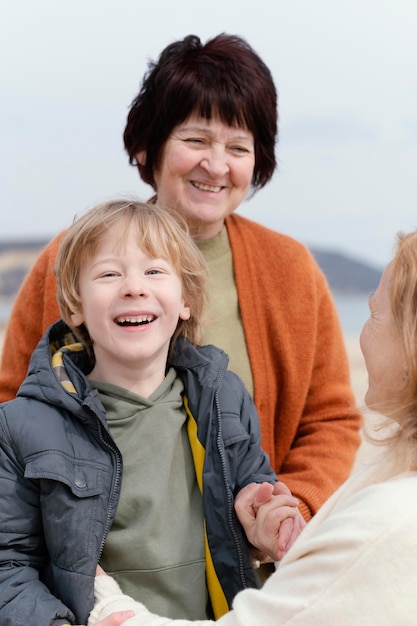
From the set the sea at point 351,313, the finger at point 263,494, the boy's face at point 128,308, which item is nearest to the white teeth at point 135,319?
the boy's face at point 128,308

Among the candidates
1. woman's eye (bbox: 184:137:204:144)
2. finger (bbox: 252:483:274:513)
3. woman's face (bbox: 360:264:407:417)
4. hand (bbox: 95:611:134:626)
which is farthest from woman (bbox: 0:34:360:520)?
woman's face (bbox: 360:264:407:417)

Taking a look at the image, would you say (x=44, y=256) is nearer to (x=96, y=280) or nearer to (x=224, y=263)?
(x=224, y=263)

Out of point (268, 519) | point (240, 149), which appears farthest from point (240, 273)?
point (268, 519)

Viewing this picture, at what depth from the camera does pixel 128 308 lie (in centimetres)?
233

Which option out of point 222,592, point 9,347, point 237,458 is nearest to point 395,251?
point 237,458

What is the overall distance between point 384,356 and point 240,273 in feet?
4.71

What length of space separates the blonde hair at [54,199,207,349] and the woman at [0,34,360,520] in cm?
50

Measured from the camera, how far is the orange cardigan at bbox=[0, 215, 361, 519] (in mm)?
3127

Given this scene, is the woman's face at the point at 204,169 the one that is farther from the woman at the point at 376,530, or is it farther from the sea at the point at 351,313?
the sea at the point at 351,313

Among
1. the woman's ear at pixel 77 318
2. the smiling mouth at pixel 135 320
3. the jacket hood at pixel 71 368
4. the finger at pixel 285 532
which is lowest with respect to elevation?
the finger at pixel 285 532

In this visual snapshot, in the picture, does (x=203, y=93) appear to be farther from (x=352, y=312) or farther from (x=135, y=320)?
(x=352, y=312)

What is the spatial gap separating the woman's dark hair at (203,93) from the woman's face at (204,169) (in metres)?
0.04

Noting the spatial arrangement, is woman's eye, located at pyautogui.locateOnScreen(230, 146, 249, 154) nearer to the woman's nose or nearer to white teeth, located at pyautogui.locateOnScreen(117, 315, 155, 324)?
the woman's nose

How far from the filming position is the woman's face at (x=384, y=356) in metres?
1.75
